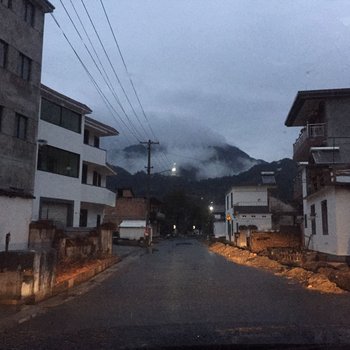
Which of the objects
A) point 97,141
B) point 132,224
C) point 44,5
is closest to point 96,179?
point 97,141

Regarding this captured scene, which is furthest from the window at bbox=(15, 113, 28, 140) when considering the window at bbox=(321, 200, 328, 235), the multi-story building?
the window at bbox=(321, 200, 328, 235)

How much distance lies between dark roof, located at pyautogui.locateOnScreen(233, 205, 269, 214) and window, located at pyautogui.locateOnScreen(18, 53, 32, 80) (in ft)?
111

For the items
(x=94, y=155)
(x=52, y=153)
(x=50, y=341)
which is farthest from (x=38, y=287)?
(x=94, y=155)

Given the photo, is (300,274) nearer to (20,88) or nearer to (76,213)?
(20,88)

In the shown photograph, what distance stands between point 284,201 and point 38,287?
A: 5088 centimetres

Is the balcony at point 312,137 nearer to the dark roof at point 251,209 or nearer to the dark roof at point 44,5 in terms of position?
the dark roof at point 44,5

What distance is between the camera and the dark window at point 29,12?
2489cm

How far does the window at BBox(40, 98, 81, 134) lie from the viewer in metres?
30.6

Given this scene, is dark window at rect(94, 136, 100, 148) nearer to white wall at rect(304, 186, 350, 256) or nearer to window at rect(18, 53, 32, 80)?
window at rect(18, 53, 32, 80)

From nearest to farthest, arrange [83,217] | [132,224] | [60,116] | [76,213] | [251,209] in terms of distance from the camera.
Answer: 1. [60,116]
2. [76,213]
3. [83,217]
4. [251,209]
5. [132,224]

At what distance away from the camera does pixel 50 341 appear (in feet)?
24.9

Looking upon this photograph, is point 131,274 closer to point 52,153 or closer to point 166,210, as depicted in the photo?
point 52,153

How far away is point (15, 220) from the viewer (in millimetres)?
19359

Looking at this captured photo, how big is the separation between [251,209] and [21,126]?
114ft
